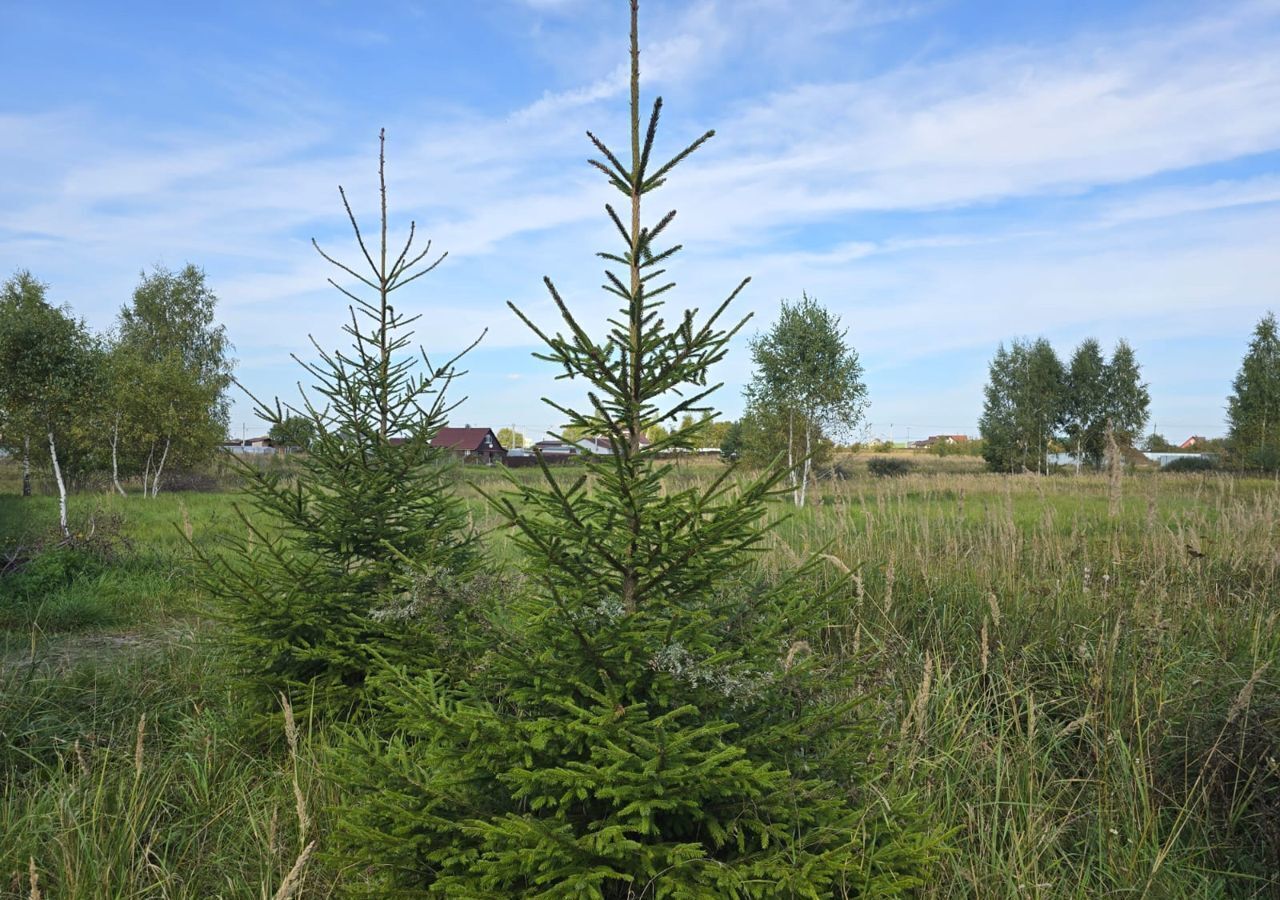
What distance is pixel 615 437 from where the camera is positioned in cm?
247

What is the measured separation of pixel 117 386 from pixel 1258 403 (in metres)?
50.6

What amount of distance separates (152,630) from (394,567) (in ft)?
14.9

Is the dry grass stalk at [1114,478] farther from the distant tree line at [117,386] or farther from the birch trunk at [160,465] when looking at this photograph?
the birch trunk at [160,465]

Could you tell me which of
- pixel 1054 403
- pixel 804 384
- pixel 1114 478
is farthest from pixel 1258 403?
pixel 1114 478

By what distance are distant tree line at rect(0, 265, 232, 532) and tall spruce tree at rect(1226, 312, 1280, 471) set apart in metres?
42.8

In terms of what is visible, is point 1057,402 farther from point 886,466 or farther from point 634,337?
point 634,337

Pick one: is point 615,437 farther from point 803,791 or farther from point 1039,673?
point 1039,673

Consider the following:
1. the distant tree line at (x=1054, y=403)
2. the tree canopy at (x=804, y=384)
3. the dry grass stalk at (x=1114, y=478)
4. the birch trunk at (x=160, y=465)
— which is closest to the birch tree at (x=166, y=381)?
the birch trunk at (x=160, y=465)

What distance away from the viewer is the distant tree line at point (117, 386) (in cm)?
2211

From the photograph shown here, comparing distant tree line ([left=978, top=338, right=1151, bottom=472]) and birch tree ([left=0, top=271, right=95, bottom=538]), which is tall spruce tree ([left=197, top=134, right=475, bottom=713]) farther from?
distant tree line ([left=978, top=338, right=1151, bottom=472])

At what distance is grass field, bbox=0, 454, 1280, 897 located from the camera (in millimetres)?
2992

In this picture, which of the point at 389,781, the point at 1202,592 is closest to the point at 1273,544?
the point at 1202,592

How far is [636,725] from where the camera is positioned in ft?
7.29

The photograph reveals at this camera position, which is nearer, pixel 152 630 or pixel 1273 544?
pixel 1273 544
